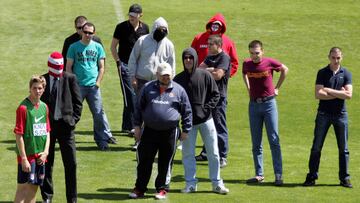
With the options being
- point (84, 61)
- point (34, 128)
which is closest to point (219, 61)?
point (84, 61)

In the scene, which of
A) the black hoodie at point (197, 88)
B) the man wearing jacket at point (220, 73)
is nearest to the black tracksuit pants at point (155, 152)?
the black hoodie at point (197, 88)

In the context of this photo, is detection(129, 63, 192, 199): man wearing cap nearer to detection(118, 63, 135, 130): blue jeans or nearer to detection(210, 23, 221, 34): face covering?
detection(210, 23, 221, 34): face covering

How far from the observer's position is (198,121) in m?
15.0

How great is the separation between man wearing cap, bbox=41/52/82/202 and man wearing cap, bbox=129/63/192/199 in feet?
3.22

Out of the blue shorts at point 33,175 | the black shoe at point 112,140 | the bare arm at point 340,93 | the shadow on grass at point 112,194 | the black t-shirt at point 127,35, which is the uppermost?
the black t-shirt at point 127,35

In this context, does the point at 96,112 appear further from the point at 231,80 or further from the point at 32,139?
the point at 231,80

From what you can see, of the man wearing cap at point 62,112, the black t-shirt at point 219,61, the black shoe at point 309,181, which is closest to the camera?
the man wearing cap at point 62,112

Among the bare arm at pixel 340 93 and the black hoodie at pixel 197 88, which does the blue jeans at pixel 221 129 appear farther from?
the bare arm at pixel 340 93

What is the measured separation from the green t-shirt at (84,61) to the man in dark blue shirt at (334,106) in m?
4.13

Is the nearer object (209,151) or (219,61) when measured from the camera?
(209,151)

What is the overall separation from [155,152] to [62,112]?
158 cm

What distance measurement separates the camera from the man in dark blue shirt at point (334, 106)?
1539 centimetres

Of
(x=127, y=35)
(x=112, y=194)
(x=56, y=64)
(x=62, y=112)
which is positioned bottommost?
(x=112, y=194)

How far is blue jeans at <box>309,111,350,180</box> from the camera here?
1551 cm
